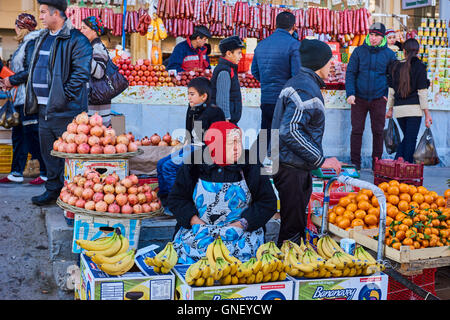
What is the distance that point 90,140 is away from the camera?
14.7 feet

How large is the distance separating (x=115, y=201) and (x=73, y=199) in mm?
320

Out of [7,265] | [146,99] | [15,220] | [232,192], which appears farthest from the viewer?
[146,99]

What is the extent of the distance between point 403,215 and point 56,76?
Result: 10.5 ft

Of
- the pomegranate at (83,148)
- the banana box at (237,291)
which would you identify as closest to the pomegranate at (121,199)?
the pomegranate at (83,148)

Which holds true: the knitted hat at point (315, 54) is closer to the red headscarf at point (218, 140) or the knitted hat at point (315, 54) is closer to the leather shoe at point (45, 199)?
the red headscarf at point (218, 140)

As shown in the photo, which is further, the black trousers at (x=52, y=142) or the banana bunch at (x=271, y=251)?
the black trousers at (x=52, y=142)

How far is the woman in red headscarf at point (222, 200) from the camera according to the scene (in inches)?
139

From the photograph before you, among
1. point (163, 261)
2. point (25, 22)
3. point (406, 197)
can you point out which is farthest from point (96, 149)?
point (406, 197)

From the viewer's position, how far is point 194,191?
12.1 feet

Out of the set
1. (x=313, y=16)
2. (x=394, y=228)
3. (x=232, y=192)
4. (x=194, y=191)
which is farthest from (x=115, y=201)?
(x=313, y=16)

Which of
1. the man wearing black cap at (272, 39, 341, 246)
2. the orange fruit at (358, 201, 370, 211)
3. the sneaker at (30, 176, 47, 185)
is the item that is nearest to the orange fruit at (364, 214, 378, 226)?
the orange fruit at (358, 201, 370, 211)

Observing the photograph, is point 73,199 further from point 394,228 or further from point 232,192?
point 394,228

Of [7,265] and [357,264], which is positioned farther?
[7,265]

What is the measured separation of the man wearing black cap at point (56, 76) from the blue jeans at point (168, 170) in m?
→ 0.95
